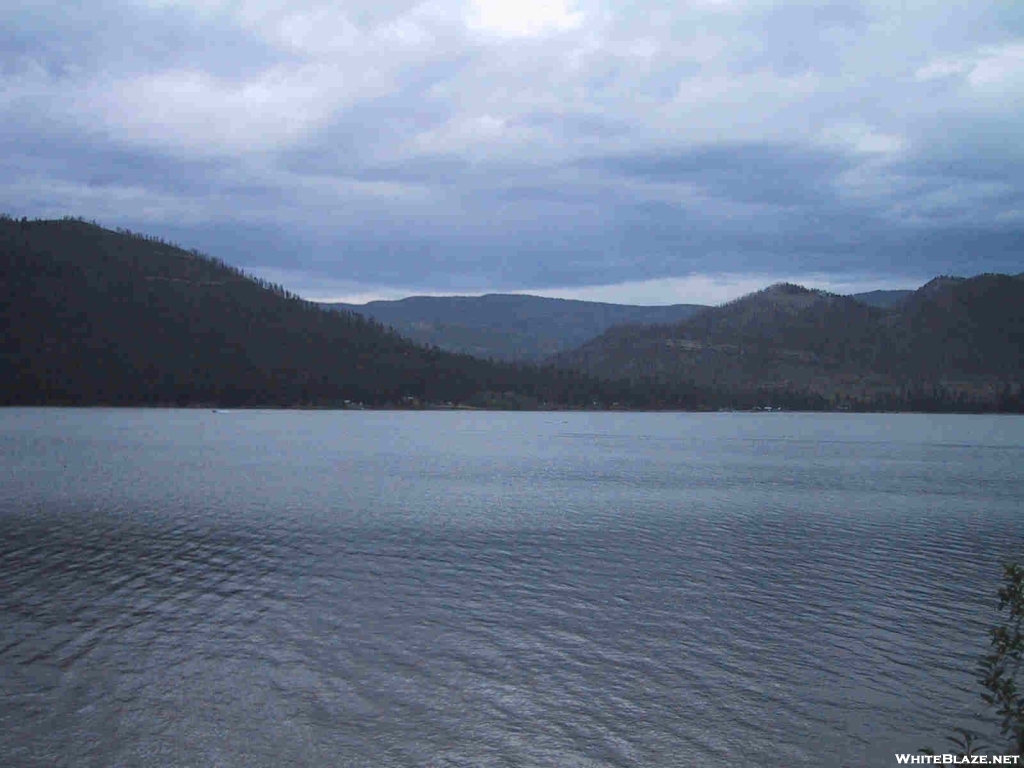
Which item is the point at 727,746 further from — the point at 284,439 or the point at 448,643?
the point at 284,439

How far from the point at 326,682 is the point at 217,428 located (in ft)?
410

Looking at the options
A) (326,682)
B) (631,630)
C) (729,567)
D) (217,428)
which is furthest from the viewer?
(217,428)

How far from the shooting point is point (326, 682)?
19.4 m

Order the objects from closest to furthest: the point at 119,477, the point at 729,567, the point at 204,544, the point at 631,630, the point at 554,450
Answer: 1. the point at 631,630
2. the point at 729,567
3. the point at 204,544
4. the point at 119,477
5. the point at 554,450

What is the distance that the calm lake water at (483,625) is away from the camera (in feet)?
55.5

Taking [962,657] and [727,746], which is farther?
[962,657]

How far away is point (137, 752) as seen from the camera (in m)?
15.9

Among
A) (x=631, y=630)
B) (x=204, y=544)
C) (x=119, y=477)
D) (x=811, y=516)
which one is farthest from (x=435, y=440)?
(x=631, y=630)

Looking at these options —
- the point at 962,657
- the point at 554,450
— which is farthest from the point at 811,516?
the point at 554,450

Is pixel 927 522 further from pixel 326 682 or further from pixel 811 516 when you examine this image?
pixel 326 682

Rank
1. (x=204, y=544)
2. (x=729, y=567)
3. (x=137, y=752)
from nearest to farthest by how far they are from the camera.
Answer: (x=137, y=752)
(x=729, y=567)
(x=204, y=544)

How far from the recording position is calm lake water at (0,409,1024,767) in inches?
666

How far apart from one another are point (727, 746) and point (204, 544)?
79.7ft

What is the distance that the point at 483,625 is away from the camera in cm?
2419
